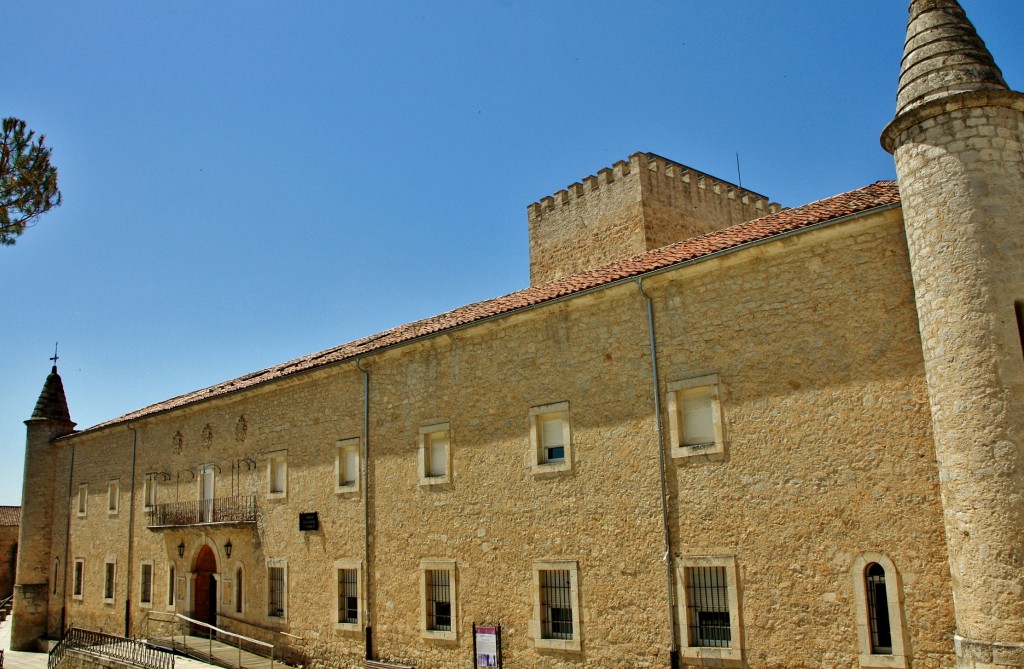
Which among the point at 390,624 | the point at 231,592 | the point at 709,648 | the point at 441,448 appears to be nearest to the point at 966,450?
the point at 709,648

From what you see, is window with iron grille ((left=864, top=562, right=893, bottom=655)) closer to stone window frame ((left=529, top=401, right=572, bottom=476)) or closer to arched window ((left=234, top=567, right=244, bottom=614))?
stone window frame ((left=529, top=401, right=572, bottom=476))

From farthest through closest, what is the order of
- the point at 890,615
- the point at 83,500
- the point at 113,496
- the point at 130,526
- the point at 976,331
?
the point at 83,500 → the point at 113,496 → the point at 130,526 → the point at 890,615 → the point at 976,331

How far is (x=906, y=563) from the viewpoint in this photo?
11164 mm

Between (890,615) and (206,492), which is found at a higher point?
(206,492)

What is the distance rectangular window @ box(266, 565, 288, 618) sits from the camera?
21.6m

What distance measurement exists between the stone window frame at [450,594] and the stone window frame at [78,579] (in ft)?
64.1

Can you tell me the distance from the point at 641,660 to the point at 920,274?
691 centimetres

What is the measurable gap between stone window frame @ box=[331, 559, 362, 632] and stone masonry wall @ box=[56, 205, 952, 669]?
172 mm

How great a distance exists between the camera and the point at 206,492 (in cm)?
2522

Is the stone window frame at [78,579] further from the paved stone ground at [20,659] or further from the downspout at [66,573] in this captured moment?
the paved stone ground at [20,659]

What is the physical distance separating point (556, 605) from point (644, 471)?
2956mm

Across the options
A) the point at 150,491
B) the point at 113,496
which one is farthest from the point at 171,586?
the point at 113,496

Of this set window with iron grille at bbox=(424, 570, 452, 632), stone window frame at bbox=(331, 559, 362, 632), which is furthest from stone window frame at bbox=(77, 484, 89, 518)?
window with iron grille at bbox=(424, 570, 452, 632)

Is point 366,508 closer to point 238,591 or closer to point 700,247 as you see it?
point 238,591
